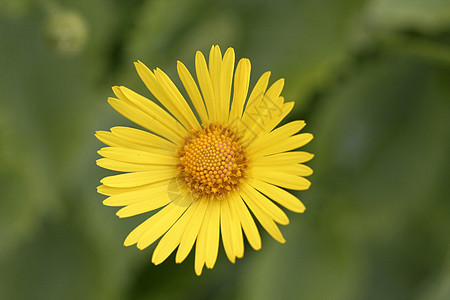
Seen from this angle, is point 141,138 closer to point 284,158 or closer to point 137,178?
point 137,178

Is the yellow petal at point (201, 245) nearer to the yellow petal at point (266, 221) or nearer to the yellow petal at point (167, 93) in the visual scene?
the yellow petal at point (266, 221)

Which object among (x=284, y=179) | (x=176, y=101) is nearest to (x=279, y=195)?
(x=284, y=179)

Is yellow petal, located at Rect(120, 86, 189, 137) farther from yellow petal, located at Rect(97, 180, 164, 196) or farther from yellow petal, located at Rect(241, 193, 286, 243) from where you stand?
yellow petal, located at Rect(241, 193, 286, 243)

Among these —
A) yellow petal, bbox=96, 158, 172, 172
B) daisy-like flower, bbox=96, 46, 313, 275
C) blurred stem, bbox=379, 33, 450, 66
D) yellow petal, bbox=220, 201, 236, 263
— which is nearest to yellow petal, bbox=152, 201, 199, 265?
daisy-like flower, bbox=96, 46, 313, 275

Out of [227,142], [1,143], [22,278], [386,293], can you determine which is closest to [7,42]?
[1,143]

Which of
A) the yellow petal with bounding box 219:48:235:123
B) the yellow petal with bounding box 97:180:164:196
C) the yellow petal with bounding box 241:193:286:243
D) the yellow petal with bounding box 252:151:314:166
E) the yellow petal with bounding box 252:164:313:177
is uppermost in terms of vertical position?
the yellow petal with bounding box 219:48:235:123

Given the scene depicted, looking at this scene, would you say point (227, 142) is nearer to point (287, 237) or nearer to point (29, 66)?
point (287, 237)

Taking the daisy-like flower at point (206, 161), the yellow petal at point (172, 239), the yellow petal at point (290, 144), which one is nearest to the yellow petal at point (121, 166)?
the daisy-like flower at point (206, 161)
